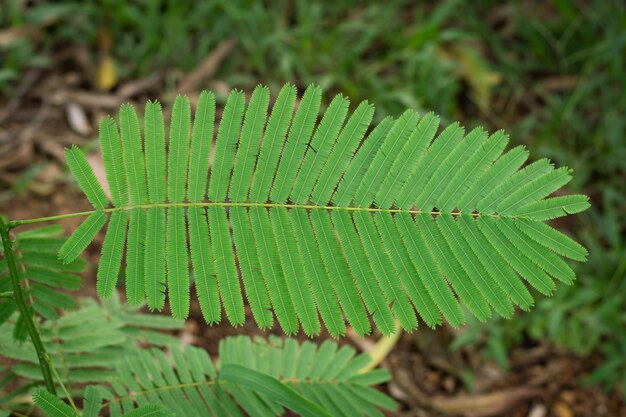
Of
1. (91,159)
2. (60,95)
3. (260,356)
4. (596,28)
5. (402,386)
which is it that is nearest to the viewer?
(260,356)

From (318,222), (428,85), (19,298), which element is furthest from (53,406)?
(428,85)

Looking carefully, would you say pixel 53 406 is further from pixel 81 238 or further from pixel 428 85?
pixel 428 85

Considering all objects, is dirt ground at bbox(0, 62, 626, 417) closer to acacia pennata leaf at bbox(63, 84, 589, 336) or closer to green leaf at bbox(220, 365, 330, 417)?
green leaf at bbox(220, 365, 330, 417)

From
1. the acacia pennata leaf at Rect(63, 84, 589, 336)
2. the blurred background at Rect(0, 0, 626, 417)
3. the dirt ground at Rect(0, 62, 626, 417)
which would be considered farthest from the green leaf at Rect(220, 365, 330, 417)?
the blurred background at Rect(0, 0, 626, 417)

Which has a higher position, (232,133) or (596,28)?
(596,28)

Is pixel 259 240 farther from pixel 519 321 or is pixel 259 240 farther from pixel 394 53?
pixel 394 53

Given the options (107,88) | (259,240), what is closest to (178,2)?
(107,88)

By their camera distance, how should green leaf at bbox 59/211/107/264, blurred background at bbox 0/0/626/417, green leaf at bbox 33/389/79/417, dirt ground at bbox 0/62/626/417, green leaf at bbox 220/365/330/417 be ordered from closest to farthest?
green leaf at bbox 33/389/79/417 → green leaf at bbox 59/211/107/264 → green leaf at bbox 220/365/330/417 → dirt ground at bbox 0/62/626/417 → blurred background at bbox 0/0/626/417
